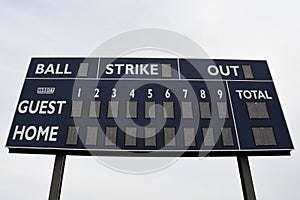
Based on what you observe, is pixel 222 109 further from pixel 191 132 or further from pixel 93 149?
pixel 93 149

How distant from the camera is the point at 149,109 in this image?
6.53 metres

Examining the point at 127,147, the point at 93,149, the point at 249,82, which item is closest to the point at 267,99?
the point at 249,82

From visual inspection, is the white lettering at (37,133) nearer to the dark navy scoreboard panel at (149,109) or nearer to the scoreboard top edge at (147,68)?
the dark navy scoreboard panel at (149,109)

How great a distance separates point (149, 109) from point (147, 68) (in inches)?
51.7

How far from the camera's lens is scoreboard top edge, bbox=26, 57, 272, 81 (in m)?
7.14

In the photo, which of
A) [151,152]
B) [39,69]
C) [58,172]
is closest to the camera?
[151,152]

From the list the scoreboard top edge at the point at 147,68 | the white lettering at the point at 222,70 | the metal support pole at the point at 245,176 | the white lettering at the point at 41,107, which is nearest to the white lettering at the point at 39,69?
the scoreboard top edge at the point at 147,68

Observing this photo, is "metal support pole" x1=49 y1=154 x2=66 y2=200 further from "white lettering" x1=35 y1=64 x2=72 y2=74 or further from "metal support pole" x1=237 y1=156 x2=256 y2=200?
"metal support pole" x1=237 y1=156 x2=256 y2=200

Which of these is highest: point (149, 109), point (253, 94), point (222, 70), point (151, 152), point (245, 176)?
point (222, 70)

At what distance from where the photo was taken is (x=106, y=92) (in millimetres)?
6773

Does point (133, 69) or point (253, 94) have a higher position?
point (133, 69)

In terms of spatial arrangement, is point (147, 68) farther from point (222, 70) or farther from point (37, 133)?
point (37, 133)

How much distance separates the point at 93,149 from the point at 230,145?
115 inches

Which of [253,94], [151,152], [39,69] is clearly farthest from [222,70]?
[39,69]
